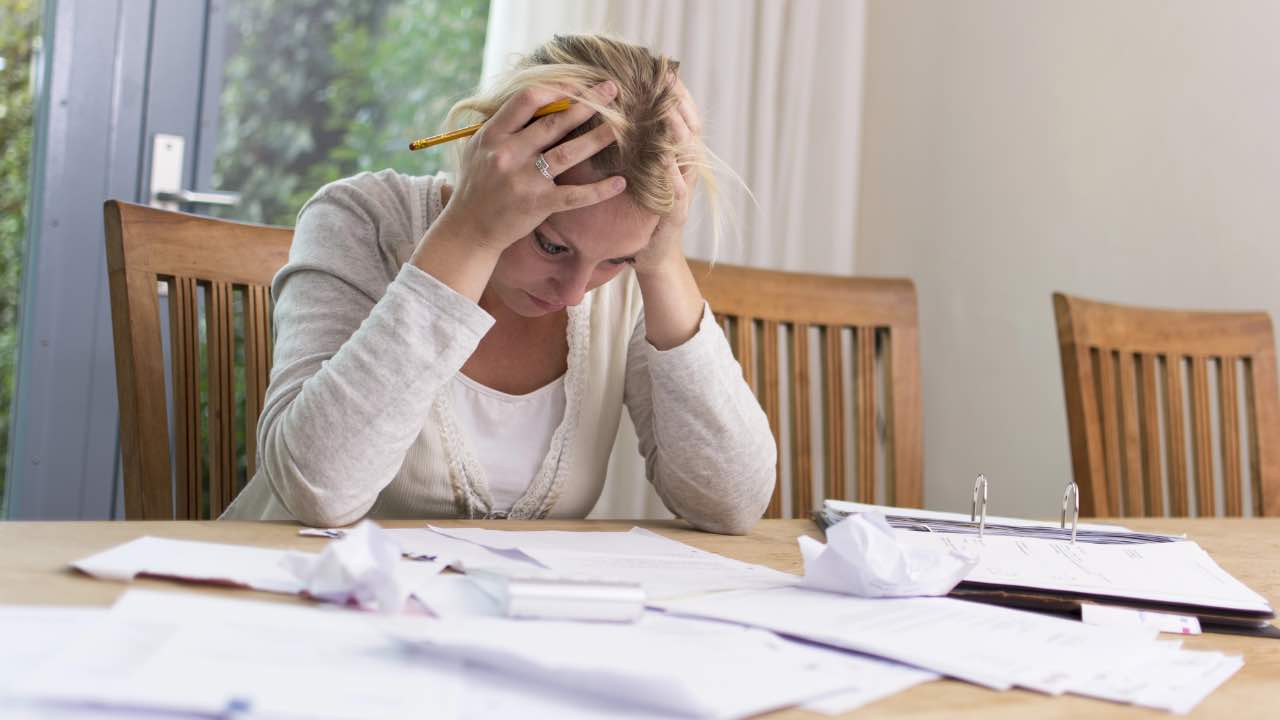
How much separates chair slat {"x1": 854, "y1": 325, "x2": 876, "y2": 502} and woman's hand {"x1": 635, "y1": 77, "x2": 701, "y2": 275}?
0.47 metres

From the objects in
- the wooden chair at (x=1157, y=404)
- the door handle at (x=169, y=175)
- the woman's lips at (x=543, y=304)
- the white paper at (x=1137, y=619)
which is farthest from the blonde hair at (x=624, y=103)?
the door handle at (x=169, y=175)

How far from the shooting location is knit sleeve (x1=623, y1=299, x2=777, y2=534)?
111 cm

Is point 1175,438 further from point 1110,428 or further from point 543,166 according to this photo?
point 543,166

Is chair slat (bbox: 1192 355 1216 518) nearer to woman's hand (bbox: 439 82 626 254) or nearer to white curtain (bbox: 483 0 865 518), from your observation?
white curtain (bbox: 483 0 865 518)

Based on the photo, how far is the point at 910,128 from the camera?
2.55 m

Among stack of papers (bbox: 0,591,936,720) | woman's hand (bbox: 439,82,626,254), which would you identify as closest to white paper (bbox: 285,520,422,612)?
stack of papers (bbox: 0,591,936,720)

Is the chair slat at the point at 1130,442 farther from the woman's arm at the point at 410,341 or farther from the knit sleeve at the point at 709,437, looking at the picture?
the woman's arm at the point at 410,341

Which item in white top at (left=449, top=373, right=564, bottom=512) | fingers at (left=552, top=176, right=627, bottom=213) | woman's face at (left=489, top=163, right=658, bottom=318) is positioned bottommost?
white top at (left=449, top=373, right=564, bottom=512)

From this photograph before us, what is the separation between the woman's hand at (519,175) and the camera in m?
0.95

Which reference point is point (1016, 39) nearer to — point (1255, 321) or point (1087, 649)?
point (1255, 321)

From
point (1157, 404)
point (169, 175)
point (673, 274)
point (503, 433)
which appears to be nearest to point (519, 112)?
point (673, 274)

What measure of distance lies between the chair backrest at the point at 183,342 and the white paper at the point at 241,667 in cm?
58

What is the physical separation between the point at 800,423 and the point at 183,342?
73cm

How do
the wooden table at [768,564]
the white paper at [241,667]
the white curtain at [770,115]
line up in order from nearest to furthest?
the white paper at [241,667], the wooden table at [768,564], the white curtain at [770,115]
